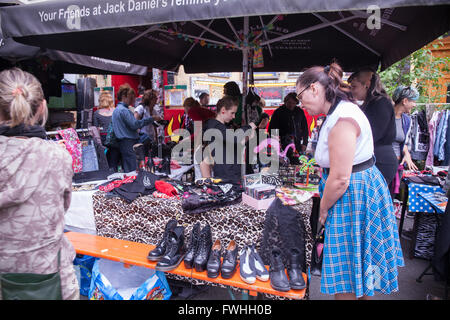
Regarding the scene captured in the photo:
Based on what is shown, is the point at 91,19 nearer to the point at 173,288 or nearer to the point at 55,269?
the point at 55,269

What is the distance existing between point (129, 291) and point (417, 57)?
702 cm

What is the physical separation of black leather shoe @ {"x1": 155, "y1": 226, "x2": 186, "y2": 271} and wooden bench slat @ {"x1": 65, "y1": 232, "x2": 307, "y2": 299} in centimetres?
4

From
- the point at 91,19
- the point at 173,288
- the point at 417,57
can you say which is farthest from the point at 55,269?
the point at 417,57

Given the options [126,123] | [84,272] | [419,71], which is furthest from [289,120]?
[419,71]

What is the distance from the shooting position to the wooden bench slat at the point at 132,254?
1.76 meters

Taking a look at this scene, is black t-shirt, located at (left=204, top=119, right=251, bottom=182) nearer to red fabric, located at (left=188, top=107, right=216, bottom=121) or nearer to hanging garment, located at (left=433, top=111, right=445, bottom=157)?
red fabric, located at (left=188, top=107, right=216, bottom=121)

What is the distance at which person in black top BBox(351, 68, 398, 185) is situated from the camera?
2.41m

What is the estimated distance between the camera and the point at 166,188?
259cm

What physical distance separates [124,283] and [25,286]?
1.24m

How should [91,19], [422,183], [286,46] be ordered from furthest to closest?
1. [286,46]
2. [422,183]
3. [91,19]

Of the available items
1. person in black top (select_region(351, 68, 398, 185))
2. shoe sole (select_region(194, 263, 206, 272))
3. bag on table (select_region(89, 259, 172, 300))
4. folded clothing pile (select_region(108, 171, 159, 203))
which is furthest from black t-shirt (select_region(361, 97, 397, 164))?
bag on table (select_region(89, 259, 172, 300))

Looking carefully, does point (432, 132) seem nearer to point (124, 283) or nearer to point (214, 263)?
point (214, 263)

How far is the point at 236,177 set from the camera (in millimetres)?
2879

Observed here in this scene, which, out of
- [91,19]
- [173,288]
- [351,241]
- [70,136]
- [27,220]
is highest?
[91,19]
